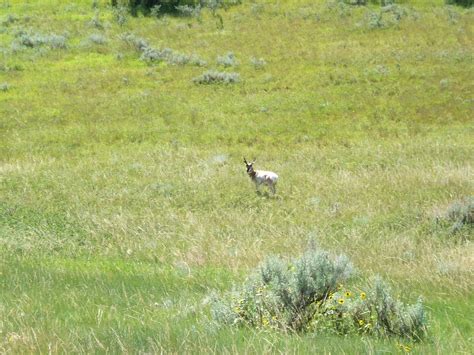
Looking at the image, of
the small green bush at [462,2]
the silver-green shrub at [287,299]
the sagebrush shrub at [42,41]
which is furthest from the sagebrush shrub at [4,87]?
the small green bush at [462,2]

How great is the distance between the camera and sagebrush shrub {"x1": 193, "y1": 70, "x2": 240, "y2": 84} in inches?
1307

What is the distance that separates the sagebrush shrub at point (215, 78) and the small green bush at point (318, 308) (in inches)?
1097

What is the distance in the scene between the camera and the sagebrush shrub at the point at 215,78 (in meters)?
33.2

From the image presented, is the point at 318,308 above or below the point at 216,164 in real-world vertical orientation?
above

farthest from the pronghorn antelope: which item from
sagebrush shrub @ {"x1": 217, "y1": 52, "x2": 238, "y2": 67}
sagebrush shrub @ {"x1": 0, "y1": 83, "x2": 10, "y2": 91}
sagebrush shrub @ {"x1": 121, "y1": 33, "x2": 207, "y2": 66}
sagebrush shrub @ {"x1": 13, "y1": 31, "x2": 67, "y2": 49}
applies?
sagebrush shrub @ {"x1": 13, "y1": 31, "x2": 67, "y2": 49}

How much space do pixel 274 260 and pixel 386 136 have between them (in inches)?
805

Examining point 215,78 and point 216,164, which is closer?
point 216,164

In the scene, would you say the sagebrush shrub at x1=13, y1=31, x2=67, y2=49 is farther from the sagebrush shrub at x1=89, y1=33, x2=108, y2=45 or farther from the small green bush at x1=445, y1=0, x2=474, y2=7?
the small green bush at x1=445, y1=0, x2=474, y2=7

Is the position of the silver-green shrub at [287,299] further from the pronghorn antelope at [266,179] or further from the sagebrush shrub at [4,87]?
the sagebrush shrub at [4,87]

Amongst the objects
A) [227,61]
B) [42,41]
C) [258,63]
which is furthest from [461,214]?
[42,41]

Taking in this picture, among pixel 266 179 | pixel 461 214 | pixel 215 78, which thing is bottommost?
pixel 215 78

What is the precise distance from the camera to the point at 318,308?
5652 mm

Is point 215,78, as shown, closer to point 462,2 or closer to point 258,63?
point 258,63

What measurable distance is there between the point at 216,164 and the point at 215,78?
505 inches
